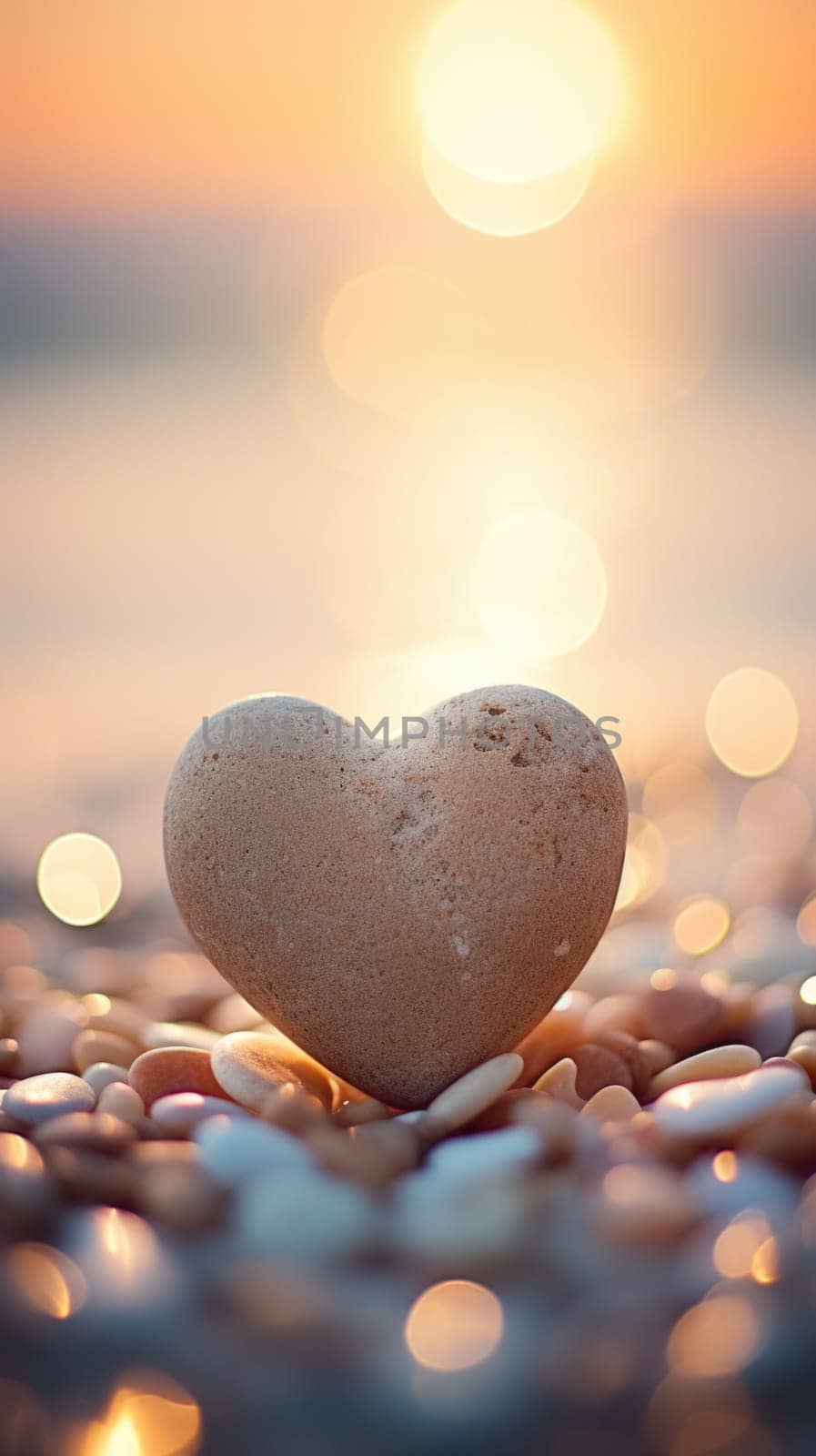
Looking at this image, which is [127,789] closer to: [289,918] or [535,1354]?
[289,918]

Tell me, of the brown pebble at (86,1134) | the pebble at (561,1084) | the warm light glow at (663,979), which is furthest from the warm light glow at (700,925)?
the brown pebble at (86,1134)

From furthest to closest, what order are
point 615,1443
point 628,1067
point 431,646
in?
1. point 431,646
2. point 628,1067
3. point 615,1443

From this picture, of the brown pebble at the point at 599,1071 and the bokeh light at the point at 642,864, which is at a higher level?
the bokeh light at the point at 642,864

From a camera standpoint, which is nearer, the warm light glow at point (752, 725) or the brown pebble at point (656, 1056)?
the brown pebble at point (656, 1056)

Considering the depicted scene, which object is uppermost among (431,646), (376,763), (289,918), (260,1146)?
(431,646)

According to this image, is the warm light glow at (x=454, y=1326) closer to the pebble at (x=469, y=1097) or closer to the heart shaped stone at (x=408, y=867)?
the pebble at (x=469, y=1097)

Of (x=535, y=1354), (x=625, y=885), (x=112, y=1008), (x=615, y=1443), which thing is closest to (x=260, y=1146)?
(x=535, y=1354)
